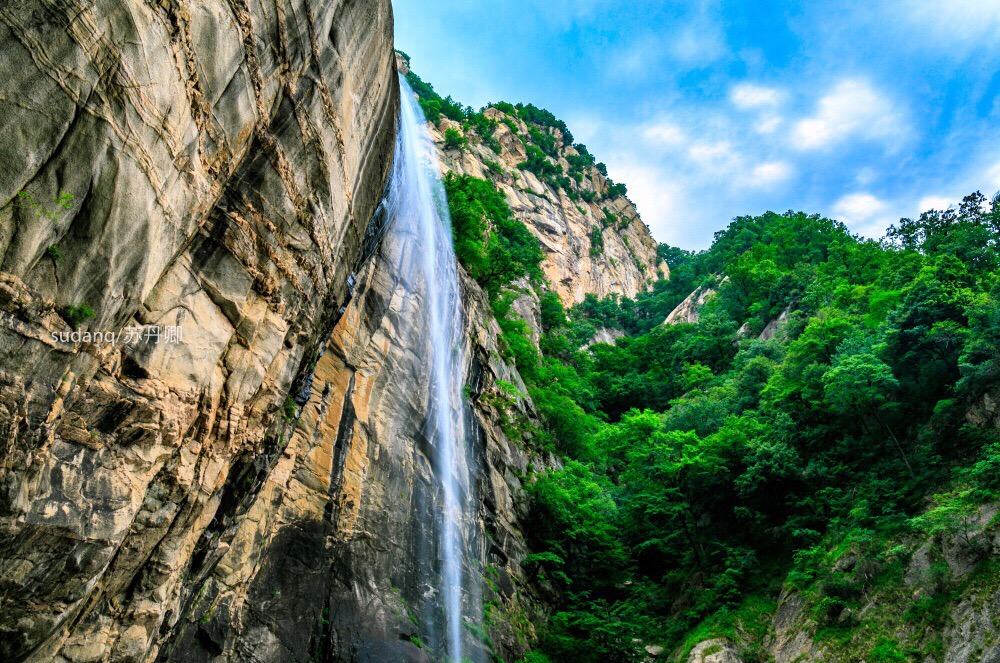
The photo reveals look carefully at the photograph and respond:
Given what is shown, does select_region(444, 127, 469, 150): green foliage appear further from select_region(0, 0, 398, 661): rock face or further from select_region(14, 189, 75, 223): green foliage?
select_region(14, 189, 75, 223): green foliage

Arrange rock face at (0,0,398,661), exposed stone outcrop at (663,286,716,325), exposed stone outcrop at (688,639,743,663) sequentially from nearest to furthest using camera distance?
rock face at (0,0,398,661), exposed stone outcrop at (688,639,743,663), exposed stone outcrop at (663,286,716,325)

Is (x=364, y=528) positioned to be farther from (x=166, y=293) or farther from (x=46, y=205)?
(x=46, y=205)

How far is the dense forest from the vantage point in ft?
45.5

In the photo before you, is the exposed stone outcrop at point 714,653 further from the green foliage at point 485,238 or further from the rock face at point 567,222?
the rock face at point 567,222

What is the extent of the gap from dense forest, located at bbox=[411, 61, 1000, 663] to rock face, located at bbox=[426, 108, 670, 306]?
18.3 metres

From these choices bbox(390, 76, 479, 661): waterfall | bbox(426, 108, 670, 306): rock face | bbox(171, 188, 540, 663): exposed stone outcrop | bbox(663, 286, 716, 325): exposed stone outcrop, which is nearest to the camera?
bbox(171, 188, 540, 663): exposed stone outcrop

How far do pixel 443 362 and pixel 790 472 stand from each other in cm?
1167

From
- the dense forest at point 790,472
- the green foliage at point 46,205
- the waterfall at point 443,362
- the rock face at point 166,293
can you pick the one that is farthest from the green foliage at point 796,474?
the green foliage at point 46,205

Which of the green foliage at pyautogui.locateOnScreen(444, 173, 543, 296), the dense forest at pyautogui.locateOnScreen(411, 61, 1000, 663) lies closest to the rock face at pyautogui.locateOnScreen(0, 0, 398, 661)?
the dense forest at pyautogui.locateOnScreen(411, 61, 1000, 663)

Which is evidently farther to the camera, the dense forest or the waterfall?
the dense forest

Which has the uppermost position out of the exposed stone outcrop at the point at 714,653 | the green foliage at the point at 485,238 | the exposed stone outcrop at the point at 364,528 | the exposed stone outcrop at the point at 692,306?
the exposed stone outcrop at the point at 692,306

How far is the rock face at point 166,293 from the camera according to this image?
15.6ft

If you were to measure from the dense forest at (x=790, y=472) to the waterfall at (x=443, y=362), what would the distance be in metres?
2.67

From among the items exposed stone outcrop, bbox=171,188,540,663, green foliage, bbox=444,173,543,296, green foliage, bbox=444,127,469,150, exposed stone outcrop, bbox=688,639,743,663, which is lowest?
exposed stone outcrop, bbox=688,639,743,663
